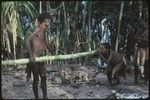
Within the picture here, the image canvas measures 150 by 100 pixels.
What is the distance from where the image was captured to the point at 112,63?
31.7 ft

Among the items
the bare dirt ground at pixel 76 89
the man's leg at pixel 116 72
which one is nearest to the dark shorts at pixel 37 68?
the bare dirt ground at pixel 76 89

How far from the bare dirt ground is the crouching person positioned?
Answer: 0.17 m

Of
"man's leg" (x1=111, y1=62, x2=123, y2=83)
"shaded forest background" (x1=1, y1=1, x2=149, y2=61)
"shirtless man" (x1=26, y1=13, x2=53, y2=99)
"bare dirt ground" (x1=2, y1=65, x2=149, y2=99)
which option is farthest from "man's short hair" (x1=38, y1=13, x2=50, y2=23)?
"man's leg" (x1=111, y1=62, x2=123, y2=83)

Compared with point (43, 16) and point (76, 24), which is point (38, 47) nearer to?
point (43, 16)

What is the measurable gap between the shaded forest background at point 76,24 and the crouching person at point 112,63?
1.22ft

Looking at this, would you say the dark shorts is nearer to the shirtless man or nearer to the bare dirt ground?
the shirtless man

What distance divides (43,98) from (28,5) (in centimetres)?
279

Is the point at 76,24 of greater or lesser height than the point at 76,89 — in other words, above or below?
above

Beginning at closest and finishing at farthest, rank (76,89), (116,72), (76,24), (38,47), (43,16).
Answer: (43,16), (38,47), (76,89), (116,72), (76,24)

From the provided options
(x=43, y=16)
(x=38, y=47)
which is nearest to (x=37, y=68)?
(x=38, y=47)

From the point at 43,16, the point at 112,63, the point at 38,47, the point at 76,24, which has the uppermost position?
the point at 43,16

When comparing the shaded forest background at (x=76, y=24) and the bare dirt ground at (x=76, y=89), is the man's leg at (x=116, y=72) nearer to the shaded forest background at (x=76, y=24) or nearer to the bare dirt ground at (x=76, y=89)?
the bare dirt ground at (x=76, y=89)

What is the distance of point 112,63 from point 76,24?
121 centimetres

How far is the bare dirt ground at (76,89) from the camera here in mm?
8461
